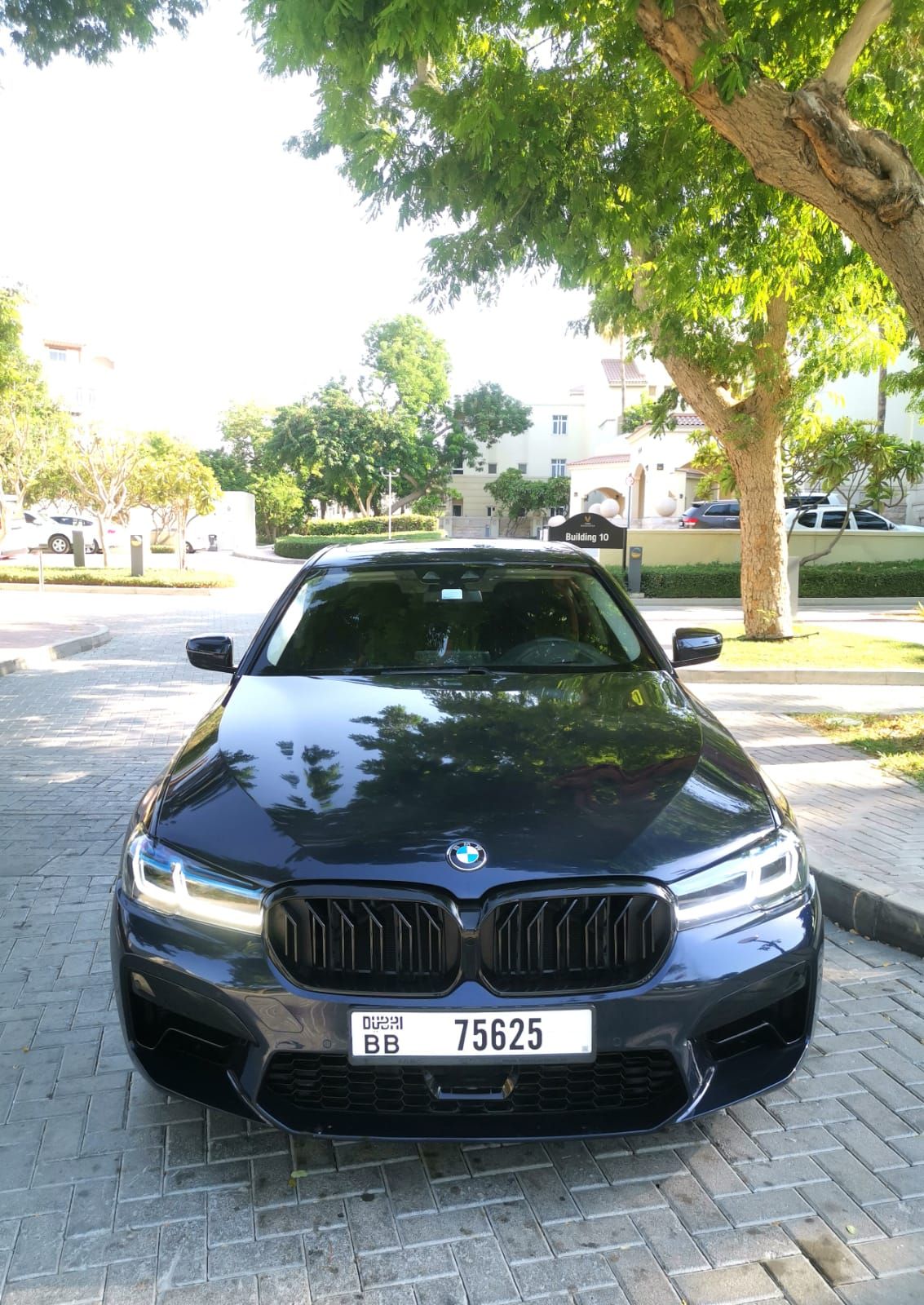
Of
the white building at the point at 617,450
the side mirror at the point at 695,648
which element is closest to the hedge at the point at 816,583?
the white building at the point at 617,450

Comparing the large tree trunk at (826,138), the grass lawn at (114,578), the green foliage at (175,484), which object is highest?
the large tree trunk at (826,138)

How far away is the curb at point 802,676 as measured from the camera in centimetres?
1058

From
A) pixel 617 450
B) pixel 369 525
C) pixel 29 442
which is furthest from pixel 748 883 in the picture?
pixel 369 525

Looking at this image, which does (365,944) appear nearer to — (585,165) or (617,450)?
(585,165)

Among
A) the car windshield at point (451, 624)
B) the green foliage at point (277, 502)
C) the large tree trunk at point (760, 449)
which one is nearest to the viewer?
the car windshield at point (451, 624)

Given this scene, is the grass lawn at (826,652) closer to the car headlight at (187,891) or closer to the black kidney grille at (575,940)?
the black kidney grille at (575,940)

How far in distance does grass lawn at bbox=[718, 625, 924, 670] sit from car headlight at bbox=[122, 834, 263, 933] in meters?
9.29

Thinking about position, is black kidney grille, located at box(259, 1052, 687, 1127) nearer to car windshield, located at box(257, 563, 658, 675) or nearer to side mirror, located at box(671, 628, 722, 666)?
car windshield, located at box(257, 563, 658, 675)

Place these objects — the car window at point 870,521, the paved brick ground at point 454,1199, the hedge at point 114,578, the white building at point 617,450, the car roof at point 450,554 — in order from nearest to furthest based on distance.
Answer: the paved brick ground at point 454,1199
the car roof at point 450,554
the hedge at point 114,578
the car window at point 870,521
the white building at point 617,450

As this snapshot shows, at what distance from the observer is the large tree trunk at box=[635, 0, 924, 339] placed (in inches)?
228

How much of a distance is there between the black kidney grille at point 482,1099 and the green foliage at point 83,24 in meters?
8.30

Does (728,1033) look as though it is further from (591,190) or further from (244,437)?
(244,437)

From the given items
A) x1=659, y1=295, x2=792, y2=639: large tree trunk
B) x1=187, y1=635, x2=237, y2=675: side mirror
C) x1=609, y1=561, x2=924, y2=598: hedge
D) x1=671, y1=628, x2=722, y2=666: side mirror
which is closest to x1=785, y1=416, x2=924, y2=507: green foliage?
x1=609, y1=561, x2=924, y2=598: hedge

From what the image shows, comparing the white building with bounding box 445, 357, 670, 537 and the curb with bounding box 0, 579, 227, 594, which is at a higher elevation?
the white building with bounding box 445, 357, 670, 537
